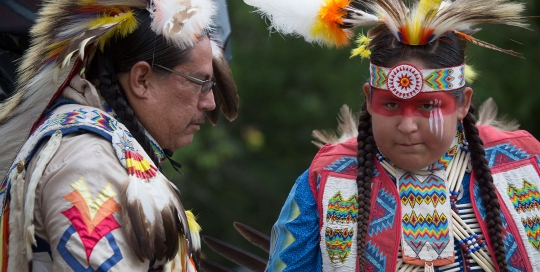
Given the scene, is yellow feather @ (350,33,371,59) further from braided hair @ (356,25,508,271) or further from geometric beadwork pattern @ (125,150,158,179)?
geometric beadwork pattern @ (125,150,158,179)

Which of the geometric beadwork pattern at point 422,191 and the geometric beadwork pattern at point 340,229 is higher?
the geometric beadwork pattern at point 422,191

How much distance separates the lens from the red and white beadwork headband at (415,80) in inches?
98.3

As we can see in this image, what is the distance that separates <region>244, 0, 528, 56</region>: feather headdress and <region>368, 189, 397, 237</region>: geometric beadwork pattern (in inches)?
22.0

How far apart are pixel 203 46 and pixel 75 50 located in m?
0.44

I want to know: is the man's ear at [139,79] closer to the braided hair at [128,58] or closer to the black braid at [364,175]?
the braided hair at [128,58]

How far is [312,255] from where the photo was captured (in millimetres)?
2648

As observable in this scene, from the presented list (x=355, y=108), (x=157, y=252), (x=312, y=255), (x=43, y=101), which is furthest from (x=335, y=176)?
(x=355, y=108)

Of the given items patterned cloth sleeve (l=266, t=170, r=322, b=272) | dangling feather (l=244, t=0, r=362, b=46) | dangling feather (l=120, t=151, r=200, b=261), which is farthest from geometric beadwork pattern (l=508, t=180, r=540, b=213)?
dangling feather (l=120, t=151, r=200, b=261)

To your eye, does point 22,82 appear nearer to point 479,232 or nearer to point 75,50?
point 75,50

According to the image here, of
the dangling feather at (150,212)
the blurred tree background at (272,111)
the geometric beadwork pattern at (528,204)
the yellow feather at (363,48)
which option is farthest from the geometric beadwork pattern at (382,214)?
the blurred tree background at (272,111)

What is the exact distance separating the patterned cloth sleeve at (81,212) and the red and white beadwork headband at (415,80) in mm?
1000

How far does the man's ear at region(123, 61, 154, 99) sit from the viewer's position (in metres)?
2.27

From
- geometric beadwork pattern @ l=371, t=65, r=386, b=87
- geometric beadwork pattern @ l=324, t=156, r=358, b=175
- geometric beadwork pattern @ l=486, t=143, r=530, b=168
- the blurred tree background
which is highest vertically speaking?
geometric beadwork pattern @ l=371, t=65, r=386, b=87

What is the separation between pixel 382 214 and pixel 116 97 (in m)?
1.02
